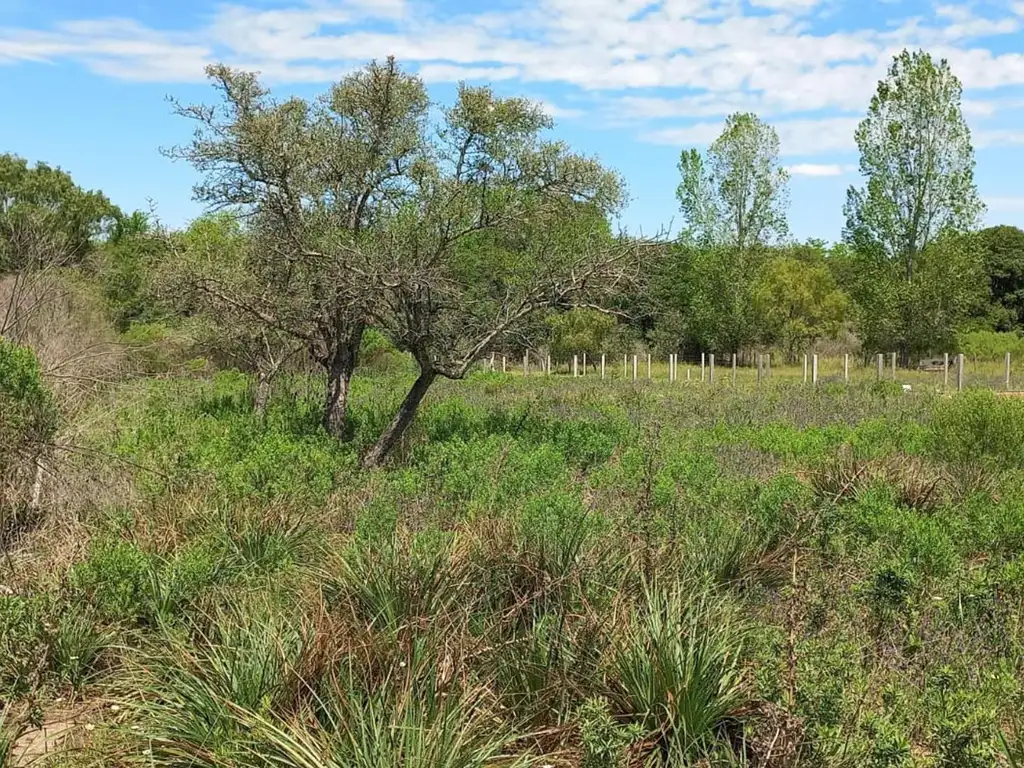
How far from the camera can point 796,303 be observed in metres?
42.8

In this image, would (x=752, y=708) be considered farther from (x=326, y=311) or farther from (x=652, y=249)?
(x=326, y=311)

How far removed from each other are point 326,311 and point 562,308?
365 cm

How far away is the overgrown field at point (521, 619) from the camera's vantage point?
3551 mm

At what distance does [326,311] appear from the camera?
531 inches

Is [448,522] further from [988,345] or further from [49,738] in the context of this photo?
[988,345]

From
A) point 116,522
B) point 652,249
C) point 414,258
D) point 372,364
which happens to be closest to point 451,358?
point 414,258

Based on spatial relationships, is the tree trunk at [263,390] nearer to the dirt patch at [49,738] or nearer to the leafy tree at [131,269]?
the leafy tree at [131,269]

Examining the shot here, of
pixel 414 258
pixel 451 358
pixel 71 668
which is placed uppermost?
pixel 414 258

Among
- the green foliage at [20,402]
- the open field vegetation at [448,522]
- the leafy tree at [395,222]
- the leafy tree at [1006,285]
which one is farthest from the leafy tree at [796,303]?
the green foliage at [20,402]

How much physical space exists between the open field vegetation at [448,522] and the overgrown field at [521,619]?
0.03 metres

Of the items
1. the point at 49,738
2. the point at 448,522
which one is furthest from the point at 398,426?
the point at 49,738

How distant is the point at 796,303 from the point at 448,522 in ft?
127

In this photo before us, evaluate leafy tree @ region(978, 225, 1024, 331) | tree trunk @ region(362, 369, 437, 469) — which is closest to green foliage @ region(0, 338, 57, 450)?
tree trunk @ region(362, 369, 437, 469)

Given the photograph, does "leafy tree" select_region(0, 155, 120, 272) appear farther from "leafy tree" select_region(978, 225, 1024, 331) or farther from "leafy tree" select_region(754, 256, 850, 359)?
"leafy tree" select_region(978, 225, 1024, 331)
